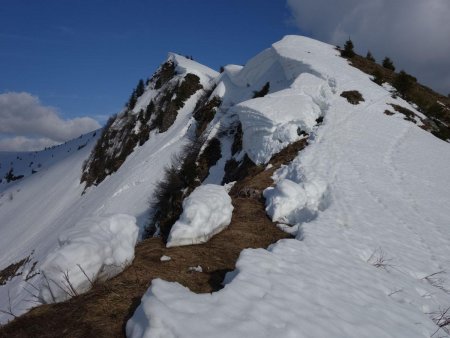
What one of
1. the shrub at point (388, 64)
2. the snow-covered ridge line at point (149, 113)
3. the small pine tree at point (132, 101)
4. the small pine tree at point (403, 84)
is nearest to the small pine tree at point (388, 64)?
the shrub at point (388, 64)

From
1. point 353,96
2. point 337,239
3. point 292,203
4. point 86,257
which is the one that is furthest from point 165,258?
point 353,96

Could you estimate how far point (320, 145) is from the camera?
1877 cm

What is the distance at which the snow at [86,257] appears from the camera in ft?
18.9

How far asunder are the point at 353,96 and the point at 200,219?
70.2 feet

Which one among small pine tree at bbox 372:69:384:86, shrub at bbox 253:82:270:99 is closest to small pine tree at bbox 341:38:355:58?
small pine tree at bbox 372:69:384:86

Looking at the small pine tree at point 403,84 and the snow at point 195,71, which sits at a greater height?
the snow at point 195,71

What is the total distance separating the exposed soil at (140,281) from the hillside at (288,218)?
30 millimetres

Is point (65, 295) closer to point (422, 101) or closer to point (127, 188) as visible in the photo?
point (127, 188)

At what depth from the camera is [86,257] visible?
594 centimetres

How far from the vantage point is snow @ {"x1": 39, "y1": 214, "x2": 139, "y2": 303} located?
18.9ft

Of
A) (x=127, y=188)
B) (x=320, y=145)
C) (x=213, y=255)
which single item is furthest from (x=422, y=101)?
(x=213, y=255)

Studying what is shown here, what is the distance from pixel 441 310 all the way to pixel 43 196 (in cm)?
5926

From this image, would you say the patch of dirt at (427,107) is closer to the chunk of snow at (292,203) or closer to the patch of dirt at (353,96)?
the patch of dirt at (353,96)

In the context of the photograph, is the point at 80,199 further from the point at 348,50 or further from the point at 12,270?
the point at 348,50
